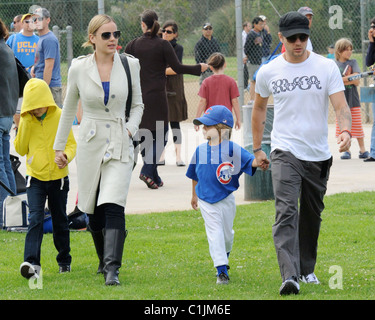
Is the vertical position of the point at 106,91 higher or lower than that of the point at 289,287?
higher

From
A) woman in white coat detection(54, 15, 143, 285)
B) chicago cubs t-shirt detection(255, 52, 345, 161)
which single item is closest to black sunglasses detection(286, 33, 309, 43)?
chicago cubs t-shirt detection(255, 52, 345, 161)

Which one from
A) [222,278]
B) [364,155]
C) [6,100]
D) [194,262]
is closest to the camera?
[222,278]

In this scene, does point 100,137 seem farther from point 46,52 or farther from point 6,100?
point 46,52

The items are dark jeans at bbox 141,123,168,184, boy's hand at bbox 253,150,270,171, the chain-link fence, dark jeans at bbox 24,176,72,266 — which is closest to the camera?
boy's hand at bbox 253,150,270,171

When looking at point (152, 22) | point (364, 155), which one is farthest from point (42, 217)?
point (364, 155)

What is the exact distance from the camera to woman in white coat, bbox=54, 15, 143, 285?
6.04m

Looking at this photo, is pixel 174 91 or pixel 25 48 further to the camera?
pixel 25 48

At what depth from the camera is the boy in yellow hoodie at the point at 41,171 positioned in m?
6.49

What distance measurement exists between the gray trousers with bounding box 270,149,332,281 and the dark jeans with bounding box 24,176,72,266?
1761 millimetres

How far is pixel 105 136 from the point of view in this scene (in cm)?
610

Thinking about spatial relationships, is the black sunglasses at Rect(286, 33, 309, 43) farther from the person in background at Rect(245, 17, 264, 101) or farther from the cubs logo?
the person in background at Rect(245, 17, 264, 101)

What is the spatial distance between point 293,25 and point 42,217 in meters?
2.41

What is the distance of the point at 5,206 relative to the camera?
8.52 metres
